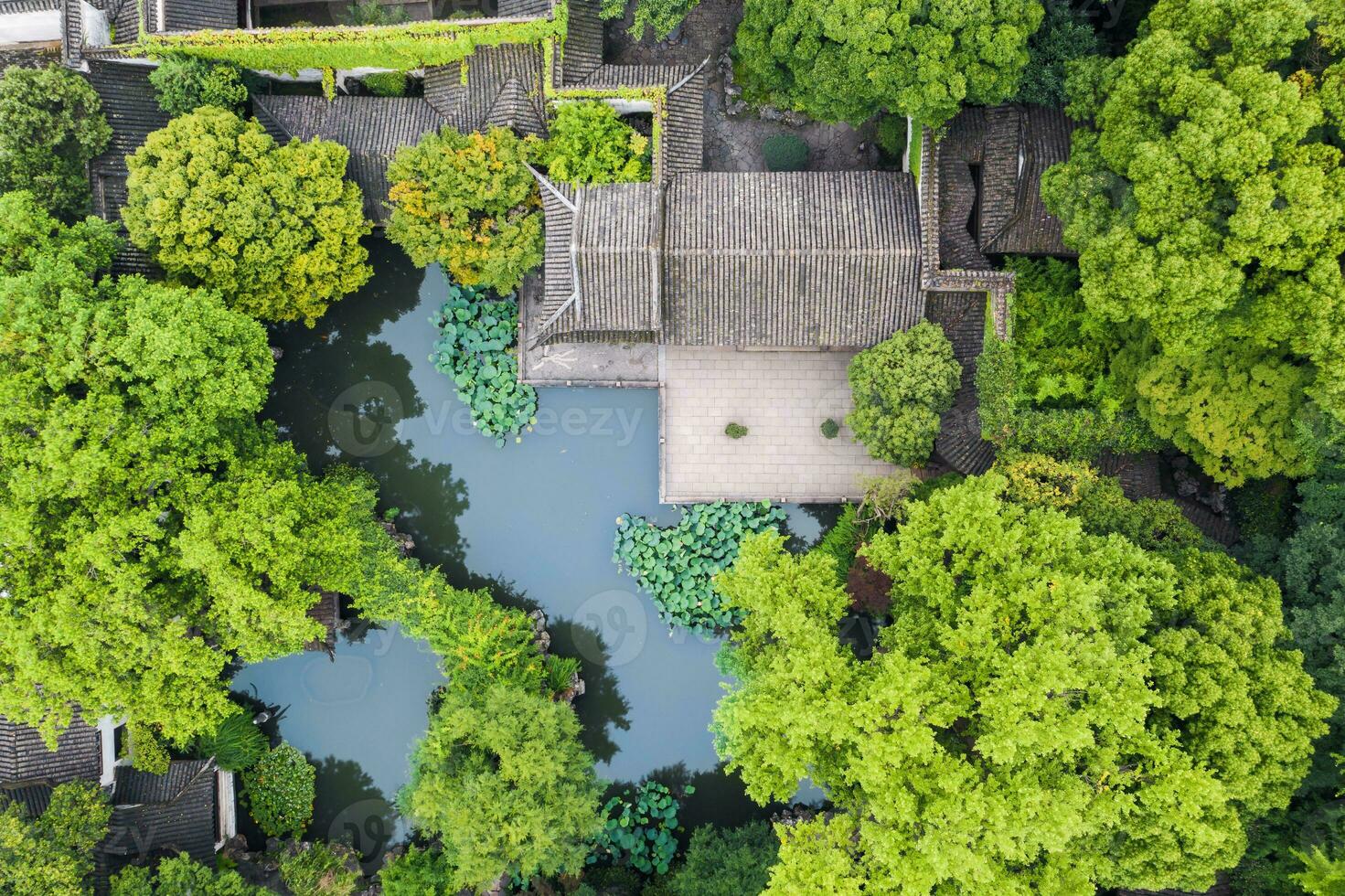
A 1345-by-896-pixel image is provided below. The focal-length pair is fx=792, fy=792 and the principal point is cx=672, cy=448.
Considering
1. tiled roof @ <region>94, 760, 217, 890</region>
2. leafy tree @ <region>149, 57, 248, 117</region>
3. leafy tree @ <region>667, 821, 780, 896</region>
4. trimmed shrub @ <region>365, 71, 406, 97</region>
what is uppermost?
trimmed shrub @ <region>365, 71, 406, 97</region>

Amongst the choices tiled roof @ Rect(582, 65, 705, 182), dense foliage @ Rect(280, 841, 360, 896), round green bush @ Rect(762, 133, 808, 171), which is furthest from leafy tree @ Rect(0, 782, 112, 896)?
round green bush @ Rect(762, 133, 808, 171)

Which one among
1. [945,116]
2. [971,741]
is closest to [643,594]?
[971,741]

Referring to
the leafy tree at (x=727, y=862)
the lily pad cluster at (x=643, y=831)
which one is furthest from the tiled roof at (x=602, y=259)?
the leafy tree at (x=727, y=862)

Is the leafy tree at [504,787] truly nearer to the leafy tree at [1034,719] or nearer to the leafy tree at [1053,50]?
the leafy tree at [1034,719]

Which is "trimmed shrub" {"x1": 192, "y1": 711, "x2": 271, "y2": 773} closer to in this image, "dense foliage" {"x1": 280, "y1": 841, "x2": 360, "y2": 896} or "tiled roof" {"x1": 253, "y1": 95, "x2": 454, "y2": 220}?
"dense foliage" {"x1": 280, "y1": 841, "x2": 360, "y2": 896}

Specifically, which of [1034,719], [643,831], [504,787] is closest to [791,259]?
[1034,719]

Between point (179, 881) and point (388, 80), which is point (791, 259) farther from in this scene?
point (179, 881)

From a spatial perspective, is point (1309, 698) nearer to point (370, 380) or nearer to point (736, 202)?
point (736, 202)
